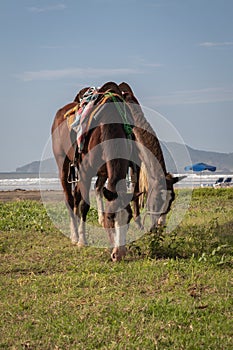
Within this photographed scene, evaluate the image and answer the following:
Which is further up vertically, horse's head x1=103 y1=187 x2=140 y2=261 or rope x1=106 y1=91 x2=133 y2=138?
rope x1=106 y1=91 x2=133 y2=138

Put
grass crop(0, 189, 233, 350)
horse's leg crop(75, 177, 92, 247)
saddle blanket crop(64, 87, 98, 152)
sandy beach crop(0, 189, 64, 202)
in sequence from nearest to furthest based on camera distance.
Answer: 1. grass crop(0, 189, 233, 350)
2. saddle blanket crop(64, 87, 98, 152)
3. horse's leg crop(75, 177, 92, 247)
4. sandy beach crop(0, 189, 64, 202)

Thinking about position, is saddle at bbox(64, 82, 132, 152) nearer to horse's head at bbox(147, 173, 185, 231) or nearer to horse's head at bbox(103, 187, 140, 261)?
horse's head at bbox(147, 173, 185, 231)

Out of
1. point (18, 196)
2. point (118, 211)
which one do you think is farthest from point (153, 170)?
point (18, 196)

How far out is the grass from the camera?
492 cm

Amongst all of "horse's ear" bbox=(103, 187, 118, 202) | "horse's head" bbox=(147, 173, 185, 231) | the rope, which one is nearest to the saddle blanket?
the rope

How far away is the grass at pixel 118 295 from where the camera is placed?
492 centimetres

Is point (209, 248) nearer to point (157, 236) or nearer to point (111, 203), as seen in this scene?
point (157, 236)

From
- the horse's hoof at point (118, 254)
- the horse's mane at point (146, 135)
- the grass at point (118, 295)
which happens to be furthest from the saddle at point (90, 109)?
the horse's hoof at point (118, 254)

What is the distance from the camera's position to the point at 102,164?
29.2 feet

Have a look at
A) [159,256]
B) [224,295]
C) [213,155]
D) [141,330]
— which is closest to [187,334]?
[141,330]

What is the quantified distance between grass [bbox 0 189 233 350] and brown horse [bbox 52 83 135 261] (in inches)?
17.9

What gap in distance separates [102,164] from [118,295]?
118 inches

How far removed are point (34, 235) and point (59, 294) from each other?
190 inches

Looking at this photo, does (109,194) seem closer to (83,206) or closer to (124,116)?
(124,116)
